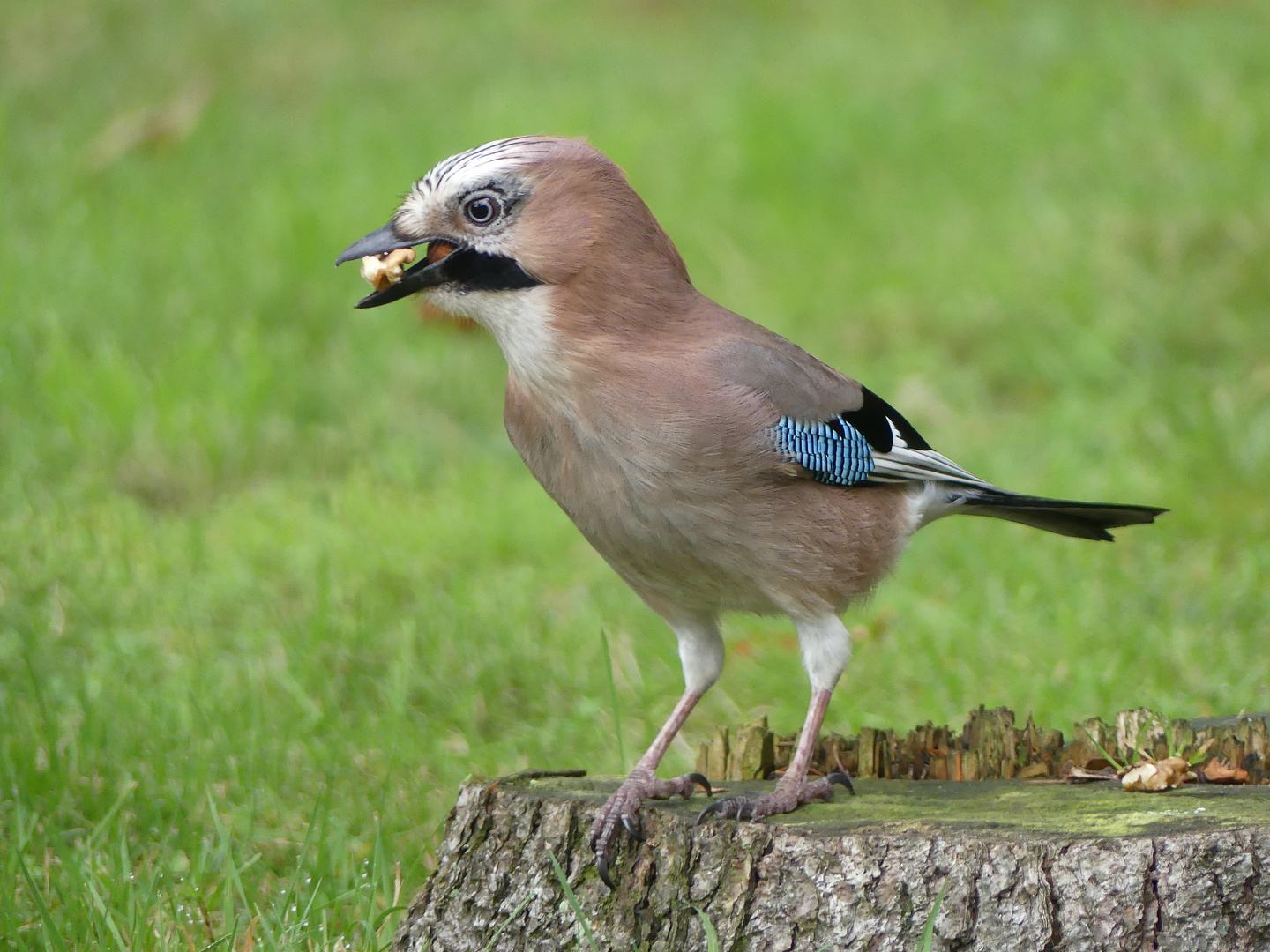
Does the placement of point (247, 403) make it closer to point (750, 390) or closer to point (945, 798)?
point (750, 390)

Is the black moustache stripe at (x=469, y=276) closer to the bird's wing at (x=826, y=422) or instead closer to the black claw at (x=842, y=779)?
the bird's wing at (x=826, y=422)

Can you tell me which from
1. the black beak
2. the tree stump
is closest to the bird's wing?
the black beak

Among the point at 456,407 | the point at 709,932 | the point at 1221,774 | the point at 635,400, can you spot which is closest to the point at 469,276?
the point at 635,400

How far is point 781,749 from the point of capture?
303 centimetres

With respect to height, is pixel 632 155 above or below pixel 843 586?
above

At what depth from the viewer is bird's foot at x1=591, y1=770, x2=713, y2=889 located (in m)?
2.40

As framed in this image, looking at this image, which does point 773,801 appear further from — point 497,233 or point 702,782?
point 497,233

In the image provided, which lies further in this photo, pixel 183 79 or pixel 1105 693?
pixel 183 79

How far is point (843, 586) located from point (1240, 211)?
464 cm

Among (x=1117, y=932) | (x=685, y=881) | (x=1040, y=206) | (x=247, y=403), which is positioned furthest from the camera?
(x=1040, y=206)

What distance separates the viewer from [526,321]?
261 centimetres

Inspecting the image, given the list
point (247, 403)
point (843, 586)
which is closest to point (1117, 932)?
point (843, 586)

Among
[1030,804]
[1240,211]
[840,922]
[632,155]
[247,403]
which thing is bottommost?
[840,922]

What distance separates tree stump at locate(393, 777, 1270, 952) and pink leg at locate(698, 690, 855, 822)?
0.12ft
